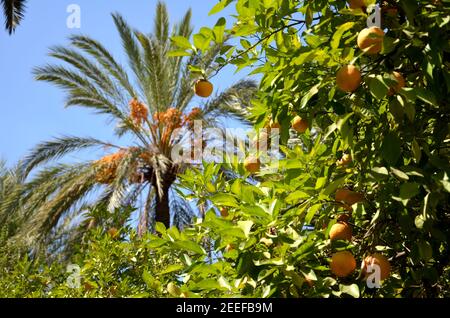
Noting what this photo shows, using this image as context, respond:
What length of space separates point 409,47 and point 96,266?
9.24ft

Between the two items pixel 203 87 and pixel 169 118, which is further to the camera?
pixel 169 118

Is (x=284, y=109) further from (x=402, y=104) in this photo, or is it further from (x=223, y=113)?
(x=223, y=113)

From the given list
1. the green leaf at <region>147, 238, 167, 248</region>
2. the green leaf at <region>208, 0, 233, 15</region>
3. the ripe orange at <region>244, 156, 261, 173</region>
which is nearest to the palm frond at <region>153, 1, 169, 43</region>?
the ripe orange at <region>244, 156, 261, 173</region>

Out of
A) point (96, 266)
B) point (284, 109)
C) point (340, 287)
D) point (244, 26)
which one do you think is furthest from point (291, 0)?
point (96, 266)

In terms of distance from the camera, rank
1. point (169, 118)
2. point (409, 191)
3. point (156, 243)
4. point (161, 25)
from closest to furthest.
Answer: point (409, 191) → point (156, 243) → point (169, 118) → point (161, 25)

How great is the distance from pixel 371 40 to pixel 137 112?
813cm

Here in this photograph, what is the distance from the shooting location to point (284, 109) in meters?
1.90

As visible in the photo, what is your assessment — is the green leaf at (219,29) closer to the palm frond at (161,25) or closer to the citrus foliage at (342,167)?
the citrus foliage at (342,167)

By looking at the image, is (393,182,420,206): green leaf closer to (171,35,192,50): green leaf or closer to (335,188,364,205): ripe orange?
(335,188,364,205): ripe orange

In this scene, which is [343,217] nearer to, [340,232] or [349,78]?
[340,232]

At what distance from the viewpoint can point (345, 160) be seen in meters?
1.84

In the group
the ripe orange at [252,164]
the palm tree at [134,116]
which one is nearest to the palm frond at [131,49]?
the palm tree at [134,116]

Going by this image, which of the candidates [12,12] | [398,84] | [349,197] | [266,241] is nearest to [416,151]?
[398,84]

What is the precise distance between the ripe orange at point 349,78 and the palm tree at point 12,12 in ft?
23.5
